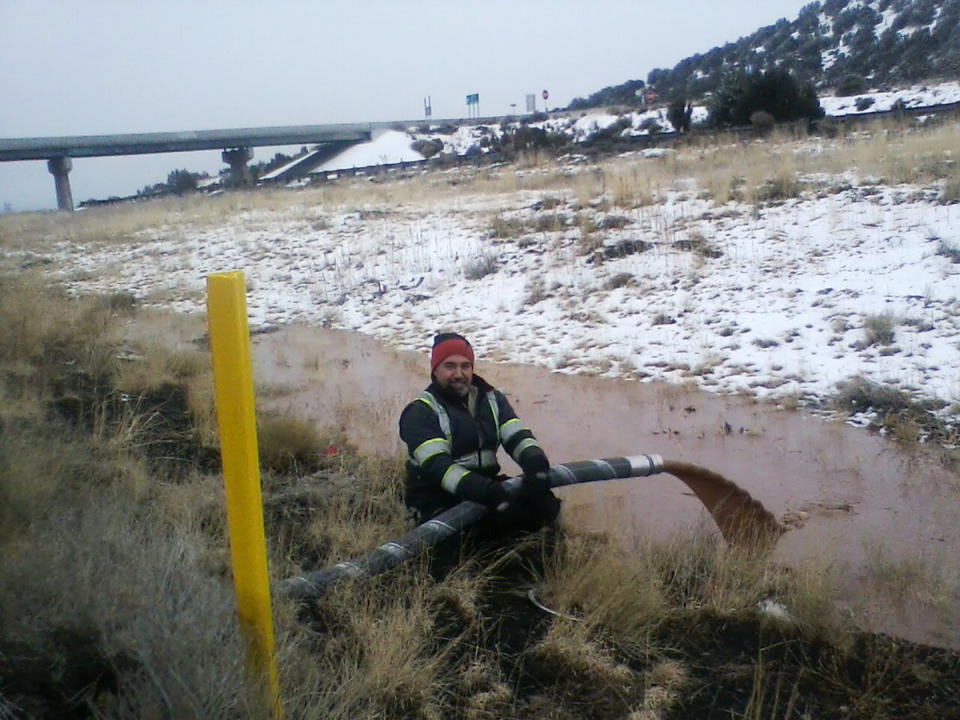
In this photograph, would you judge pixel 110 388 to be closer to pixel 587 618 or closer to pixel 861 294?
pixel 587 618

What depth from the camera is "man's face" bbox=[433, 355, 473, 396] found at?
458cm

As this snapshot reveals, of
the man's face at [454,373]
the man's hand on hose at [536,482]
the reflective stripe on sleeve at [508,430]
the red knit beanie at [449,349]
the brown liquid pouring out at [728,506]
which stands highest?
the red knit beanie at [449,349]

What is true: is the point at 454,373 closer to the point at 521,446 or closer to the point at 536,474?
the point at 521,446

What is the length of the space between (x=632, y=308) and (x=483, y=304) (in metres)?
2.35

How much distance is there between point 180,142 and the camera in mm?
41844

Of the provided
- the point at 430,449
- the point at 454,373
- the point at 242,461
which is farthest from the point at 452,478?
the point at 242,461

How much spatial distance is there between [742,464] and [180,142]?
39.9m

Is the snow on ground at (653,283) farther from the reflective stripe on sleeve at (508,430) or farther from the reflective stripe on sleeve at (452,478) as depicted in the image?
the reflective stripe on sleeve at (452,478)

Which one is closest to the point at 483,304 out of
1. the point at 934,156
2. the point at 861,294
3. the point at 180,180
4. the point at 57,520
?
the point at 861,294

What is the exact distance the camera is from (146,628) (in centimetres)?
261

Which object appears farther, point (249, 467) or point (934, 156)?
point (934, 156)

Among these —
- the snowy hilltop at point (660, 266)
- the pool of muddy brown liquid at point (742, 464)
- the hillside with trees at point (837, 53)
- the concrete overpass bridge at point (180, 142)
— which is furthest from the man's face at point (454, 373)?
the hillside with trees at point (837, 53)

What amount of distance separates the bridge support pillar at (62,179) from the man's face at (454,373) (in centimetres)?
2490

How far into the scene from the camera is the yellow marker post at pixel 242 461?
7.80 feet
